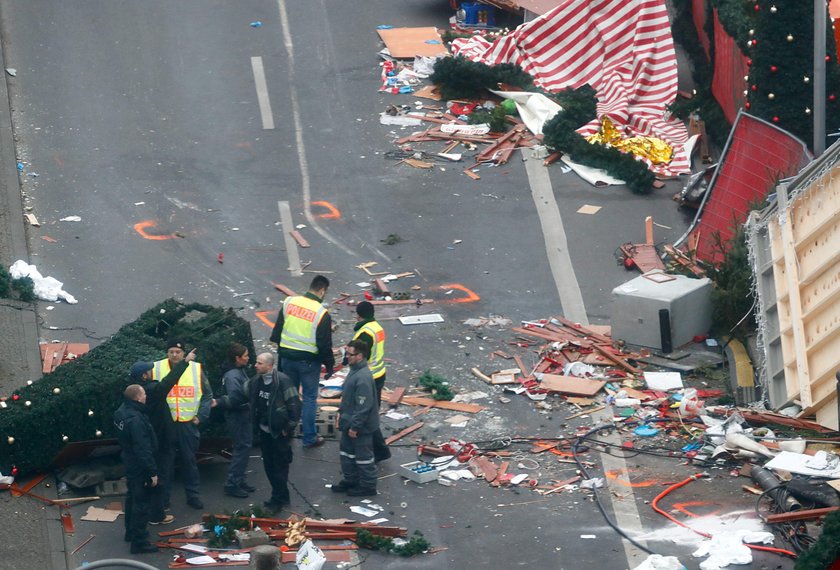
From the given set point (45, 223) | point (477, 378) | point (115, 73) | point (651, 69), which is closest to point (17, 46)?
point (115, 73)

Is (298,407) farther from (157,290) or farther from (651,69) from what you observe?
(651,69)

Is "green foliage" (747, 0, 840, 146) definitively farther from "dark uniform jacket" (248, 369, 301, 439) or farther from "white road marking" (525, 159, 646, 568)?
"dark uniform jacket" (248, 369, 301, 439)

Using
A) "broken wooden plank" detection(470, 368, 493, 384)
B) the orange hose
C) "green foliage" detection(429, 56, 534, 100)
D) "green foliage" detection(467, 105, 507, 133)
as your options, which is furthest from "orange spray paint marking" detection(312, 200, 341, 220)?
the orange hose

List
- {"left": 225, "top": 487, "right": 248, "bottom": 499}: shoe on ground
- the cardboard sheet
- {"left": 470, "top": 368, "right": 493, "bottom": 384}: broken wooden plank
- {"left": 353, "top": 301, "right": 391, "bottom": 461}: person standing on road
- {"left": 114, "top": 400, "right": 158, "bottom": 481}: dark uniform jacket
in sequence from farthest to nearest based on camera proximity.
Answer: the cardboard sheet, {"left": 470, "top": 368, "right": 493, "bottom": 384}: broken wooden plank, {"left": 353, "top": 301, "right": 391, "bottom": 461}: person standing on road, {"left": 225, "top": 487, "right": 248, "bottom": 499}: shoe on ground, {"left": 114, "top": 400, "right": 158, "bottom": 481}: dark uniform jacket

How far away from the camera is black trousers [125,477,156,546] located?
13766 millimetres

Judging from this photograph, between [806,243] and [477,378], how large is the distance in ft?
13.0

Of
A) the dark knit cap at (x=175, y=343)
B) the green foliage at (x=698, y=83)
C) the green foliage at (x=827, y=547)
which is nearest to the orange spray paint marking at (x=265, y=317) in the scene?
the dark knit cap at (x=175, y=343)

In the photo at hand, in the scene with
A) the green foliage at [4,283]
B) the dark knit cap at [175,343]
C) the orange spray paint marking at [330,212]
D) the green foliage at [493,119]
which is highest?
the green foliage at [493,119]

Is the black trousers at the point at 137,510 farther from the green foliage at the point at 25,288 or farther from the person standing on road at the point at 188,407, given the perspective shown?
the green foliage at the point at 25,288

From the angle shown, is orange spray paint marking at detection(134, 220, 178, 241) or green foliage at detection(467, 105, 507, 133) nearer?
orange spray paint marking at detection(134, 220, 178, 241)

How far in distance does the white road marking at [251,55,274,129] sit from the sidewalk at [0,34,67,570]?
3956 millimetres

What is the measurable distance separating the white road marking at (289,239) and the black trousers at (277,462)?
568cm

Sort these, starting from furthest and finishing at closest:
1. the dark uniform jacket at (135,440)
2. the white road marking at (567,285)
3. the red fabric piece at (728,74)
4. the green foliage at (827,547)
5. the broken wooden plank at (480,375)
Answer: the red fabric piece at (728,74)
the broken wooden plank at (480,375)
the white road marking at (567,285)
the dark uniform jacket at (135,440)
the green foliage at (827,547)

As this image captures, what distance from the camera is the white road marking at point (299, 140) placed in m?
21.1
